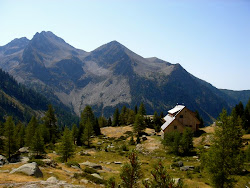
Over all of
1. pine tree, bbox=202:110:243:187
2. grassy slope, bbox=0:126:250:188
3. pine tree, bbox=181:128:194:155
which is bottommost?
grassy slope, bbox=0:126:250:188

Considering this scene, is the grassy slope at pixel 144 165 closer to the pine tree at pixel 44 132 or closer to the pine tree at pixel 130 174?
the pine tree at pixel 130 174

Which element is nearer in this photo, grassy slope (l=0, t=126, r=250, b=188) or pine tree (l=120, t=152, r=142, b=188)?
pine tree (l=120, t=152, r=142, b=188)

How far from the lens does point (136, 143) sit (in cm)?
6278

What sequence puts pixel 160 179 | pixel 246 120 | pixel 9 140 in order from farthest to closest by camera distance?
pixel 246 120 < pixel 9 140 < pixel 160 179

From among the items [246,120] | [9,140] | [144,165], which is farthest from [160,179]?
[246,120]

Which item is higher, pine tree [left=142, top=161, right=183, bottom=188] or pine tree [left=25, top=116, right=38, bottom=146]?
pine tree [left=142, top=161, right=183, bottom=188]

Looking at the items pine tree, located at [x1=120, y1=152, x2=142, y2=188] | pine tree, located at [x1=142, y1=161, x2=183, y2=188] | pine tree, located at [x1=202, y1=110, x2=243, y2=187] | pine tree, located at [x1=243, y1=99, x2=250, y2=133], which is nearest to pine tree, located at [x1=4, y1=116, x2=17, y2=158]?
pine tree, located at [x1=120, y1=152, x2=142, y2=188]

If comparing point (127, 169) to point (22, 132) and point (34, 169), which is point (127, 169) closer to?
point (34, 169)

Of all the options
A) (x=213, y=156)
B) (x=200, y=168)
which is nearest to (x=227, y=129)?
(x=213, y=156)

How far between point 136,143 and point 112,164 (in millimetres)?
21225

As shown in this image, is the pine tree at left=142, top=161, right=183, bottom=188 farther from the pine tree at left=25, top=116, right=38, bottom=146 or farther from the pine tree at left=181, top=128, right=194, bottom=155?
the pine tree at left=25, top=116, right=38, bottom=146

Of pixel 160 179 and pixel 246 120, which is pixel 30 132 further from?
pixel 246 120

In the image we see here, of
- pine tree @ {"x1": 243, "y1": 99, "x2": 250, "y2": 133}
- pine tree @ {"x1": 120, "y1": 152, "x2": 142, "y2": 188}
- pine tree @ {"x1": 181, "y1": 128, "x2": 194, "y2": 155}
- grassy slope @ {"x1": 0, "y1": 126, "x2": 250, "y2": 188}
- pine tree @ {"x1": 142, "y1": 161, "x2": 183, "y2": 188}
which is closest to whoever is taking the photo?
pine tree @ {"x1": 142, "y1": 161, "x2": 183, "y2": 188}

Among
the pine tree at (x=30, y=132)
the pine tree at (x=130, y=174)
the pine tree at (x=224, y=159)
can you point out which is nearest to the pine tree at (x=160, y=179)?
the pine tree at (x=130, y=174)
